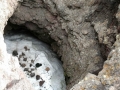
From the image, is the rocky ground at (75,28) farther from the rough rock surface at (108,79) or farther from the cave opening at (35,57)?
the cave opening at (35,57)

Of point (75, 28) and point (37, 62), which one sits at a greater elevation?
point (75, 28)

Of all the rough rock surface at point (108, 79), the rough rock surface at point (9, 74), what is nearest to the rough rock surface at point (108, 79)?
the rough rock surface at point (108, 79)

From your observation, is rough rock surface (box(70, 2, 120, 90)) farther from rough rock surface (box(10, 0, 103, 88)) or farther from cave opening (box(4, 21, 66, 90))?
cave opening (box(4, 21, 66, 90))

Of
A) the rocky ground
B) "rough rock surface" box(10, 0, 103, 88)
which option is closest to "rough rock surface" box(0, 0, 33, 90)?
the rocky ground

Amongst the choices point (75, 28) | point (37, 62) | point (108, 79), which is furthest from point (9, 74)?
point (37, 62)

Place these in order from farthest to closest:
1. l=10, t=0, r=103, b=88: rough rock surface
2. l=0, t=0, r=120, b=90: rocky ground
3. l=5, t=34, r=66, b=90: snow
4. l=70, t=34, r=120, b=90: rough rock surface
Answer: l=5, t=34, r=66, b=90: snow, l=10, t=0, r=103, b=88: rough rock surface, l=0, t=0, r=120, b=90: rocky ground, l=70, t=34, r=120, b=90: rough rock surface

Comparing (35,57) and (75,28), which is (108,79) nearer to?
(75,28)
